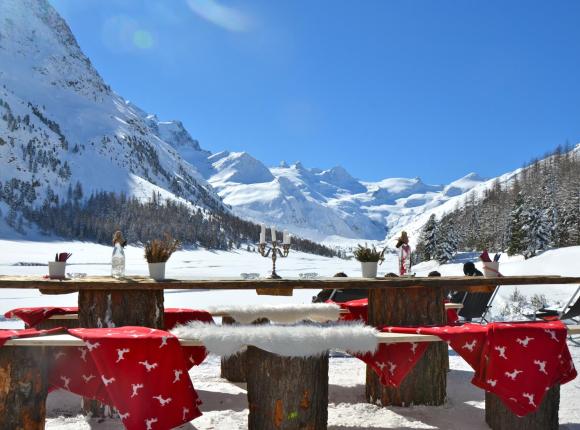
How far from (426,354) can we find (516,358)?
1291mm

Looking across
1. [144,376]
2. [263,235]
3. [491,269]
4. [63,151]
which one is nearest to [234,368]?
[263,235]

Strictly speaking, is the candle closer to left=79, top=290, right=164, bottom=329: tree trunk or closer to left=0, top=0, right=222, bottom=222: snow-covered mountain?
left=79, top=290, right=164, bottom=329: tree trunk

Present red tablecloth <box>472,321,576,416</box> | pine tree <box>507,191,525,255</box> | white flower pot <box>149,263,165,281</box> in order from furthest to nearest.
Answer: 1. pine tree <box>507,191,525,255</box>
2. white flower pot <box>149,263,165,281</box>
3. red tablecloth <box>472,321,576,416</box>

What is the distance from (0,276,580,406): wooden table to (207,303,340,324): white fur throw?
0.94 metres

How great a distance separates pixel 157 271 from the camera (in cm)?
452

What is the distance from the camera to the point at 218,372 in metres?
6.24

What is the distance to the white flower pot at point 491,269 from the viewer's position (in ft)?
16.7

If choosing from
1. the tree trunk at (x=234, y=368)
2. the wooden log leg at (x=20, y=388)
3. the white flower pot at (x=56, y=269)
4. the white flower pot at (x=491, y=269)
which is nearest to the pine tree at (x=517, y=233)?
the white flower pot at (x=491, y=269)

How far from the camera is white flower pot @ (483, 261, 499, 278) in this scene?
16.7 feet

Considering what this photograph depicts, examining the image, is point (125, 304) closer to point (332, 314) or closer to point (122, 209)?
point (332, 314)

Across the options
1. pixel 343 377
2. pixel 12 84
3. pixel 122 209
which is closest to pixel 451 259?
pixel 343 377

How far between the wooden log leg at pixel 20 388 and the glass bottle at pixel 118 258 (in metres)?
1.13

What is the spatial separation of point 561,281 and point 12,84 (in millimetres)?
205984

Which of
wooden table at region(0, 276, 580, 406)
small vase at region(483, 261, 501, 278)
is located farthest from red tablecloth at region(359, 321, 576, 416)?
small vase at region(483, 261, 501, 278)
